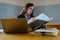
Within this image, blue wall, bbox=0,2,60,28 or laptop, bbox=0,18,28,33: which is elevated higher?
laptop, bbox=0,18,28,33

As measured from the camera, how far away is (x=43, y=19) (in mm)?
1437

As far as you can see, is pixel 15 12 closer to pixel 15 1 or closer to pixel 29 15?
pixel 15 1

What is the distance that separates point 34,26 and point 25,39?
444 millimetres

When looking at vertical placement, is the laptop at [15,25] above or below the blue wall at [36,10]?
above

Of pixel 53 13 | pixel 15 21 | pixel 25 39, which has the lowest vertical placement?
pixel 53 13

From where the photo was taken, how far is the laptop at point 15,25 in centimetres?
128

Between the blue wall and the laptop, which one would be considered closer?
the laptop

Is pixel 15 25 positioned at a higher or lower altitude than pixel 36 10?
higher

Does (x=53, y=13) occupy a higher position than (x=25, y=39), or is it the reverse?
(x=25, y=39)

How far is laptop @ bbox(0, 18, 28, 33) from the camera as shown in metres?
1.28

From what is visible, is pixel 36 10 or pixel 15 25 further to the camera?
pixel 36 10

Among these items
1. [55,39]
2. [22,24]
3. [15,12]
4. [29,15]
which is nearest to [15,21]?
[22,24]

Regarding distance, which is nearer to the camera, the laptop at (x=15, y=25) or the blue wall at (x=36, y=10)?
the laptop at (x=15, y=25)

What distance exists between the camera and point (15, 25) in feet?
4.33
